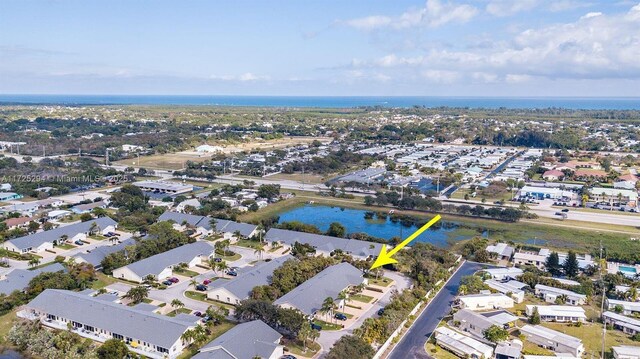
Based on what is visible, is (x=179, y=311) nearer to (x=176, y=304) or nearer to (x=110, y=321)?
(x=176, y=304)

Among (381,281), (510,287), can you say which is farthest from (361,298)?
(510,287)

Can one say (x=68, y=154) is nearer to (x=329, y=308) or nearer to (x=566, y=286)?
(x=329, y=308)

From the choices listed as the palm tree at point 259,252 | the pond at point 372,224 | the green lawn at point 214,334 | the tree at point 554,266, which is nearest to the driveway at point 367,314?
the green lawn at point 214,334

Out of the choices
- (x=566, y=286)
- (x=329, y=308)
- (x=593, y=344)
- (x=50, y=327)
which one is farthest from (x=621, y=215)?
(x=50, y=327)

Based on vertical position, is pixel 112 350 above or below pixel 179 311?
above

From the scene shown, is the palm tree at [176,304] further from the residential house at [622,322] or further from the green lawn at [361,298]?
the residential house at [622,322]
